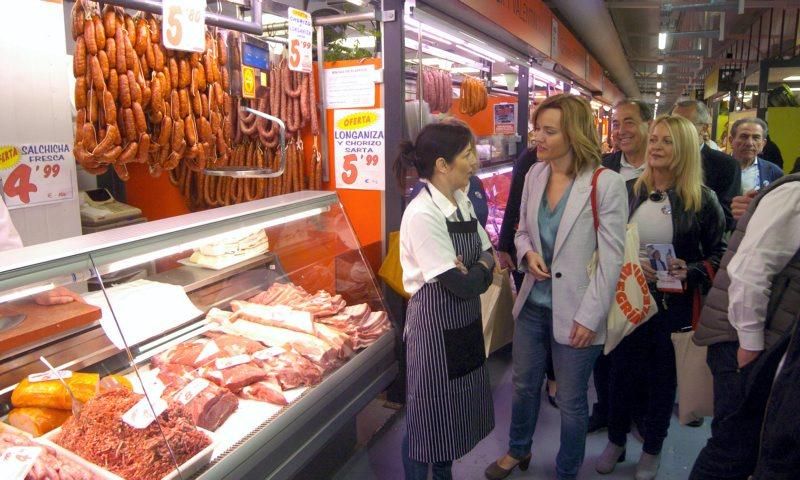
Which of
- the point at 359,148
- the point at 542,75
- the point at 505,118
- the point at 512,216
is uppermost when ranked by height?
the point at 542,75

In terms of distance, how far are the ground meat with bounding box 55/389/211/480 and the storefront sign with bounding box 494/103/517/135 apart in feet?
17.3

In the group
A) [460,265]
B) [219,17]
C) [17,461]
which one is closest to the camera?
[17,461]

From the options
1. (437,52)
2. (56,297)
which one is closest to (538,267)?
(56,297)

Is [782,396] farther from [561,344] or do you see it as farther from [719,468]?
[561,344]

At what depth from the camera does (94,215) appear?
4445 millimetres

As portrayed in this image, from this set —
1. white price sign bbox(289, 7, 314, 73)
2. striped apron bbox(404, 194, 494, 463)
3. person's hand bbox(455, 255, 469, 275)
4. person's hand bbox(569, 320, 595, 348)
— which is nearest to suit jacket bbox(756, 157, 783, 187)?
person's hand bbox(569, 320, 595, 348)

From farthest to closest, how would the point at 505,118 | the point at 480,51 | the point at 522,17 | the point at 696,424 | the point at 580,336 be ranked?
the point at 505,118 → the point at 522,17 → the point at 480,51 → the point at 696,424 → the point at 580,336

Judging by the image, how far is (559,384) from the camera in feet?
9.51

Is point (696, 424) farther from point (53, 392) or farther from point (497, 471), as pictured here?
point (53, 392)

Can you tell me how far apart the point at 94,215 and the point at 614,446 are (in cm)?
388

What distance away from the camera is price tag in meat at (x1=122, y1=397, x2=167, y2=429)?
1.96 m

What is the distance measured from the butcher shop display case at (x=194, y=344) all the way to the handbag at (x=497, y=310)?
789 millimetres

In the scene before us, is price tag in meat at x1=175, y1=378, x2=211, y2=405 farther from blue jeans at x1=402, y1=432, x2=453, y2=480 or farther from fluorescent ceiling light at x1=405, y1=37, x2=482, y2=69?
fluorescent ceiling light at x1=405, y1=37, x2=482, y2=69

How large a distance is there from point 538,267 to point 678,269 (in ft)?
2.44
